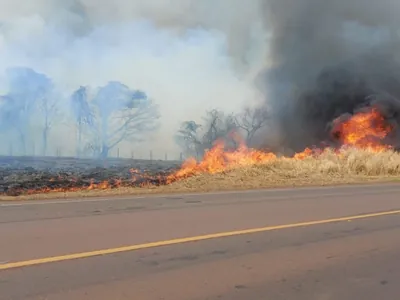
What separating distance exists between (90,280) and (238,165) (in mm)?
19098

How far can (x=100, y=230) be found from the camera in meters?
7.75

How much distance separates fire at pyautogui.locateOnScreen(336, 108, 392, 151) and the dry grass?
4.93 metres

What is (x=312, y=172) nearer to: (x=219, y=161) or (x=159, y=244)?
(x=219, y=161)

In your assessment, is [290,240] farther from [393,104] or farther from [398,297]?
[393,104]

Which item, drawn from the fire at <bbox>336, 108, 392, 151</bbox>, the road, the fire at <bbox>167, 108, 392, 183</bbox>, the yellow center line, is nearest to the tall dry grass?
the fire at <bbox>167, 108, 392, 183</bbox>

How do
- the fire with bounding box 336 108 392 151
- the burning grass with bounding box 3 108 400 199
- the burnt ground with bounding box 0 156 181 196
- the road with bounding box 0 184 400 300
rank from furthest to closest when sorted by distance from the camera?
the fire with bounding box 336 108 392 151 < the burnt ground with bounding box 0 156 181 196 < the burning grass with bounding box 3 108 400 199 < the road with bounding box 0 184 400 300

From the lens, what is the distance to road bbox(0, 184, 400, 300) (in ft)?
15.3

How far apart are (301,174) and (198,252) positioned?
56.6 ft

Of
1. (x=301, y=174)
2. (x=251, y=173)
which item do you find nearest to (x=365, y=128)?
(x=301, y=174)

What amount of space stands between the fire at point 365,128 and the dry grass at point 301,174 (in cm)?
493

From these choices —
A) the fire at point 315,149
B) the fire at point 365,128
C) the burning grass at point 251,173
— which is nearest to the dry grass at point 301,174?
the burning grass at point 251,173

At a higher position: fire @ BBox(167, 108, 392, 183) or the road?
fire @ BBox(167, 108, 392, 183)

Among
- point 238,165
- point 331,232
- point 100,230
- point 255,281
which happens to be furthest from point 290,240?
point 238,165

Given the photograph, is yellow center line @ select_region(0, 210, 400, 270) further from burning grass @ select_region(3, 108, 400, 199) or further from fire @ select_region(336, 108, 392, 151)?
fire @ select_region(336, 108, 392, 151)
